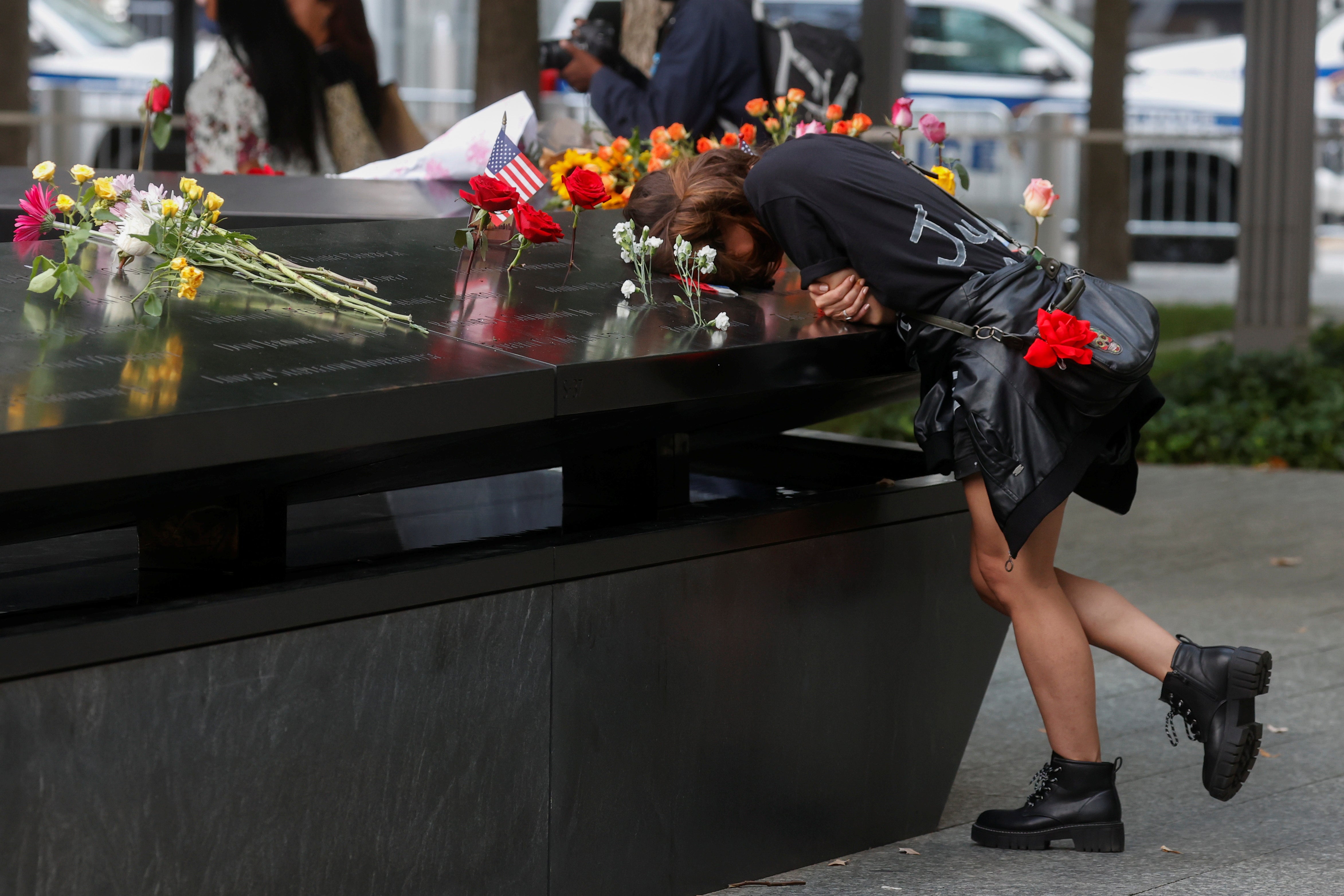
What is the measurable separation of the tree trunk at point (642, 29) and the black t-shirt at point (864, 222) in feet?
10.4

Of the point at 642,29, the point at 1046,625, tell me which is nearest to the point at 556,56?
the point at 642,29

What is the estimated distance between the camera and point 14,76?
9.48m

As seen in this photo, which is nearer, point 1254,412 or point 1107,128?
point 1254,412

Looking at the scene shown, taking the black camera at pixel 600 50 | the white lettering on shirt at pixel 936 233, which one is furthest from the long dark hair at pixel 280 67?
the white lettering on shirt at pixel 936 233

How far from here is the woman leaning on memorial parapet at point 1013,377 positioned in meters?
2.85

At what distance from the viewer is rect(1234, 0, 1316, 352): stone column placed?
8.53 meters

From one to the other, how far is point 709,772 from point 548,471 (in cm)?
109

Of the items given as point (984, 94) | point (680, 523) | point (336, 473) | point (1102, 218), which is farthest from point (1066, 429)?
point (984, 94)

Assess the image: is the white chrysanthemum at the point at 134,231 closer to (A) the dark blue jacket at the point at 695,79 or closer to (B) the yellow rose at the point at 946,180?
(B) the yellow rose at the point at 946,180

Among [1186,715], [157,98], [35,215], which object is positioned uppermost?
[157,98]

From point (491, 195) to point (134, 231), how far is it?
0.59 meters

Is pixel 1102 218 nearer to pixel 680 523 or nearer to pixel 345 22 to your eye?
pixel 345 22

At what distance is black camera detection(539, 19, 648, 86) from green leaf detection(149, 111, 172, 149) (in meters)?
1.32

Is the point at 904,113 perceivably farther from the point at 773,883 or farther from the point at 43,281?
the point at 43,281
